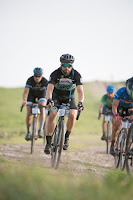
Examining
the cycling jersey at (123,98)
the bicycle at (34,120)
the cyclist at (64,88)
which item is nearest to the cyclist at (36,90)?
the bicycle at (34,120)

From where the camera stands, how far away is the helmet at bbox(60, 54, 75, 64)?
23.5ft

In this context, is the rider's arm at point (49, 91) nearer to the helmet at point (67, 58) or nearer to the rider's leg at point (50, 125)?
the rider's leg at point (50, 125)

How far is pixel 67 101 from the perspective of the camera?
300 inches

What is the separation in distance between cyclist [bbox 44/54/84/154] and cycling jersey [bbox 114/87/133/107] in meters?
1.10

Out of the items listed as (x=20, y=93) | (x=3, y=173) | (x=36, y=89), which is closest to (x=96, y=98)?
(x=20, y=93)

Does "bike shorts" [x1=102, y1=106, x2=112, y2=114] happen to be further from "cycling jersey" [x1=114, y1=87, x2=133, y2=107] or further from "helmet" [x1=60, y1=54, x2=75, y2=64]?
"helmet" [x1=60, y1=54, x2=75, y2=64]

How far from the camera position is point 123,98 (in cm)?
816

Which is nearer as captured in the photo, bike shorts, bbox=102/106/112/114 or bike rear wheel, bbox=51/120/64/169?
bike rear wheel, bbox=51/120/64/169

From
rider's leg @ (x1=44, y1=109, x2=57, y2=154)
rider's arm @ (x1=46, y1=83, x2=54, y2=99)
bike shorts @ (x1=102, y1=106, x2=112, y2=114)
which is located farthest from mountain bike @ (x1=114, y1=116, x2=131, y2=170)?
bike shorts @ (x1=102, y1=106, x2=112, y2=114)

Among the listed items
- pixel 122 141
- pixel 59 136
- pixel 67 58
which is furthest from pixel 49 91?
pixel 122 141

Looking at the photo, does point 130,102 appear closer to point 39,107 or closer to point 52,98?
point 52,98

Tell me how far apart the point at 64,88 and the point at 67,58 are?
2.53 feet

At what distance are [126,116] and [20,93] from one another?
60.8 m

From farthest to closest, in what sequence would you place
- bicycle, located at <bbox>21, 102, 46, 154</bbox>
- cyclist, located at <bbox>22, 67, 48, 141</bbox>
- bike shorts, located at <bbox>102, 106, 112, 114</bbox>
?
1. bike shorts, located at <bbox>102, 106, 112, 114</bbox>
2. cyclist, located at <bbox>22, 67, 48, 141</bbox>
3. bicycle, located at <bbox>21, 102, 46, 154</bbox>
